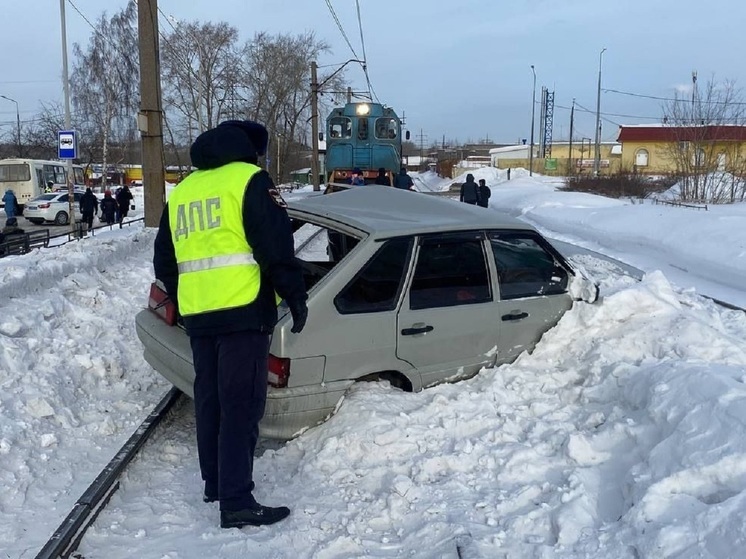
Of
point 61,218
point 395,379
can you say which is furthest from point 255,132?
point 61,218

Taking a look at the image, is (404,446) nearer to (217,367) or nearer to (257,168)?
(217,367)

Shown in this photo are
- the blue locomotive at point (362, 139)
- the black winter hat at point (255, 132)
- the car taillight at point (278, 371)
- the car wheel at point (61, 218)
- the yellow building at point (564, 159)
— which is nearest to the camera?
the black winter hat at point (255, 132)

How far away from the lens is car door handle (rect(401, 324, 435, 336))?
4.36m

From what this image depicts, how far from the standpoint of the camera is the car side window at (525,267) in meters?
4.88

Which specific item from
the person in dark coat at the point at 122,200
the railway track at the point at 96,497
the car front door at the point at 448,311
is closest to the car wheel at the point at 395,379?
the car front door at the point at 448,311

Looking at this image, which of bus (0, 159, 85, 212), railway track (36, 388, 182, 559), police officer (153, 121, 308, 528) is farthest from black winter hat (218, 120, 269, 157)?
bus (0, 159, 85, 212)

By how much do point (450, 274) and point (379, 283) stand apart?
565 millimetres

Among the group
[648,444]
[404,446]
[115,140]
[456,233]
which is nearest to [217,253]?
[404,446]

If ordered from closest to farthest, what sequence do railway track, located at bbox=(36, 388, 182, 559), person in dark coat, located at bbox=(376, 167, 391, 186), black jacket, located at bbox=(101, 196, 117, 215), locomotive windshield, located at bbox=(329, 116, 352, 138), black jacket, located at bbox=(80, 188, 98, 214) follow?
railway track, located at bbox=(36, 388, 182, 559) < person in dark coat, located at bbox=(376, 167, 391, 186) < black jacket, located at bbox=(80, 188, 98, 214) < black jacket, located at bbox=(101, 196, 117, 215) < locomotive windshield, located at bbox=(329, 116, 352, 138)

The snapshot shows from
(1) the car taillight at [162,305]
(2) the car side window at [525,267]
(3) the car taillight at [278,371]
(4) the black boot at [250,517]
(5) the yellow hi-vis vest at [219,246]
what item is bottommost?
(4) the black boot at [250,517]

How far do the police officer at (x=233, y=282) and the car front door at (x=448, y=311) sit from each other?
1.13 meters

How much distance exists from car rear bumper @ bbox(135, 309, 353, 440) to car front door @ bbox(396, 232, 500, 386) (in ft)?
1.81

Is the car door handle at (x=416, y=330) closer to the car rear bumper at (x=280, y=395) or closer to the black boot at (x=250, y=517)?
the car rear bumper at (x=280, y=395)

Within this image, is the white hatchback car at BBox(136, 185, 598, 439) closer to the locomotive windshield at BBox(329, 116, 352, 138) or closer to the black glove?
the black glove
